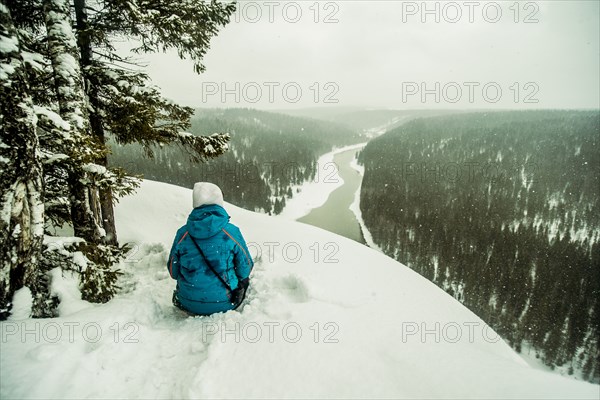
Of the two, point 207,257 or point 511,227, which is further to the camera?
point 511,227

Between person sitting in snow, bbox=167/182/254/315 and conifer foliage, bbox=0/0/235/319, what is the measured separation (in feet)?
3.80

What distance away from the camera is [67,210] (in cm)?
511

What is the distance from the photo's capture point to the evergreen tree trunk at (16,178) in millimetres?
3029

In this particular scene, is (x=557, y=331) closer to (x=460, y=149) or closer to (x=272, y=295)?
(x=272, y=295)

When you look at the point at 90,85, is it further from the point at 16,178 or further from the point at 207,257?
the point at 207,257

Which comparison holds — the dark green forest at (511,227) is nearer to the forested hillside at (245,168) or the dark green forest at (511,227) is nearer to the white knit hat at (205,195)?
the forested hillside at (245,168)

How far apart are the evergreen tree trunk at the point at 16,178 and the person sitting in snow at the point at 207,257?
5.00 ft

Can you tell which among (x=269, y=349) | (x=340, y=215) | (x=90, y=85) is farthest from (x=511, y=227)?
(x=90, y=85)

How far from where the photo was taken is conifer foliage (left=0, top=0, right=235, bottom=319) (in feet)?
10.4

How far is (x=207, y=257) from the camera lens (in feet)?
13.1

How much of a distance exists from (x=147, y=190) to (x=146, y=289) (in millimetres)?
4811

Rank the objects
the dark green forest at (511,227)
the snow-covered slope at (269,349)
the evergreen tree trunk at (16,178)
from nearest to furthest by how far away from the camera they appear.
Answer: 1. the snow-covered slope at (269,349)
2. the evergreen tree trunk at (16,178)
3. the dark green forest at (511,227)

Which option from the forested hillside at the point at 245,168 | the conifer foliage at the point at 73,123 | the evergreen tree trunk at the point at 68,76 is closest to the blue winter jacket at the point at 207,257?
the conifer foliage at the point at 73,123

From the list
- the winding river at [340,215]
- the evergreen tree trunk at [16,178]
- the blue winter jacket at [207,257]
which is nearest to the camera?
the evergreen tree trunk at [16,178]
